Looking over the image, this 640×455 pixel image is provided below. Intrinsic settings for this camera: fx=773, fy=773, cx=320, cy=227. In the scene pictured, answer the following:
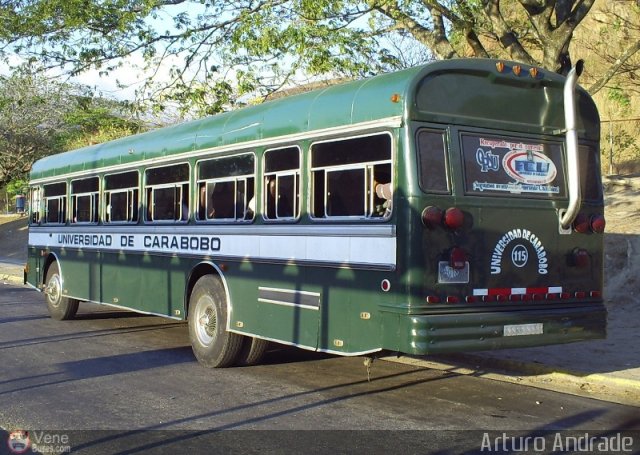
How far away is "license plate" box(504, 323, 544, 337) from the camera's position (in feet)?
23.5

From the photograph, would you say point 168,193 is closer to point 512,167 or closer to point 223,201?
point 223,201

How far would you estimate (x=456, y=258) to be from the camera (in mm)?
6879

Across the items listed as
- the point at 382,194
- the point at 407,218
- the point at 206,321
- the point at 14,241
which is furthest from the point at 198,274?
the point at 14,241

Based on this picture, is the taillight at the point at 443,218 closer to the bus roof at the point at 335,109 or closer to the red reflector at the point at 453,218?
the red reflector at the point at 453,218

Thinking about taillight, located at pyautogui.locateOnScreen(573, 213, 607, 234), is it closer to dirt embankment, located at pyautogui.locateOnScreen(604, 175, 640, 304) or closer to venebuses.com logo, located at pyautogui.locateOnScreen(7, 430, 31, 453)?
dirt embankment, located at pyautogui.locateOnScreen(604, 175, 640, 304)

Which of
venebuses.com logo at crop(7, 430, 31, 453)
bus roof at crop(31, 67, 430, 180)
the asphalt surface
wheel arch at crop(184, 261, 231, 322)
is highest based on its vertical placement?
bus roof at crop(31, 67, 430, 180)

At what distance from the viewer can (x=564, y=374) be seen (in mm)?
8391

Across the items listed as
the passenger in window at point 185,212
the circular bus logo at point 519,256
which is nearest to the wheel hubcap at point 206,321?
the passenger in window at point 185,212

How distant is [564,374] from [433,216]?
2.89m

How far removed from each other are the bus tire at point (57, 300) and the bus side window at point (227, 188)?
16.4 feet

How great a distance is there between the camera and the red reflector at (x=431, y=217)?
22.1ft

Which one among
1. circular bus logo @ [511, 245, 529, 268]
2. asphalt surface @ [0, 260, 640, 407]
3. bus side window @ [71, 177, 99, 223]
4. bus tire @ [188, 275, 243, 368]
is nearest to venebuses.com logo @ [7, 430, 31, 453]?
bus tire @ [188, 275, 243, 368]

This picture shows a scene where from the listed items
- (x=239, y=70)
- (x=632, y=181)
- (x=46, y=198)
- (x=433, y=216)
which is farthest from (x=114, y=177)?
(x=632, y=181)

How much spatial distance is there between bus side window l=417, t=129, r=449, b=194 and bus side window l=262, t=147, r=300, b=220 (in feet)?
5.05
